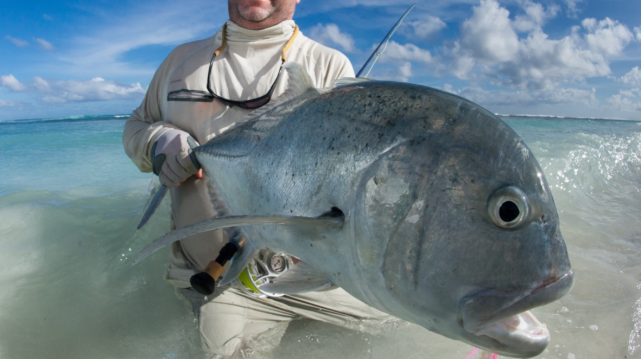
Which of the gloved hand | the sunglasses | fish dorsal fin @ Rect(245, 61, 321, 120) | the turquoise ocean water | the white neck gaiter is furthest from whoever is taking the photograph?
the turquoise ocean water

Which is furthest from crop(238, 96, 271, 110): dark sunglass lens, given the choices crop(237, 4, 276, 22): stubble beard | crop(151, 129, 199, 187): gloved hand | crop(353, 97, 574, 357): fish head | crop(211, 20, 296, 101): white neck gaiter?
crop(353, 97, 574, 357): fish head

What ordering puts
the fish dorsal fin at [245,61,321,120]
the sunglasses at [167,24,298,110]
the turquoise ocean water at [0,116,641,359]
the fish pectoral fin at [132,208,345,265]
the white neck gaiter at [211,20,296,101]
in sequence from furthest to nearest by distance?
the turquoise ocean water at [0,116,641,359] < the white neck gaiter at [211,20,296,101] < the sunglasses at [167,24,298,110] < the fish dorsal fin at [245,61,321,120] < the fish pectoral fin at [132,208,345,265]

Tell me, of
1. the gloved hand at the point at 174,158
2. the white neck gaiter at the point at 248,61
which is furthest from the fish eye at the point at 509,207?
the white neck gaiter at the point at 248,61

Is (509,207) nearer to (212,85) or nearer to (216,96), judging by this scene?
(216,96)

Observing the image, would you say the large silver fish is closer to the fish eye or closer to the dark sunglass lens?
the fish eye

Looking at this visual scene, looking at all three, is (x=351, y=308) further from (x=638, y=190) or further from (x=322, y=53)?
(x=638, y=190)

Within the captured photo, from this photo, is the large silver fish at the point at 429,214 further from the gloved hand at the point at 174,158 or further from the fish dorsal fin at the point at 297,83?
the gloved hand at the point at 174,158

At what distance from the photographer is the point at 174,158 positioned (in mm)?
1932

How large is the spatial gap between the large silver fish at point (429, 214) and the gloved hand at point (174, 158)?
2.88 feet

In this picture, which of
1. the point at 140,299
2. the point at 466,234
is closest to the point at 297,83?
the point at 466,234

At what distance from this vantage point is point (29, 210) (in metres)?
4.00

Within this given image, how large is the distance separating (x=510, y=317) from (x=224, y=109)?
77.0 inches

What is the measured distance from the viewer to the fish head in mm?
790

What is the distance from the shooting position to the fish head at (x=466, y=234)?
2.59 ft
